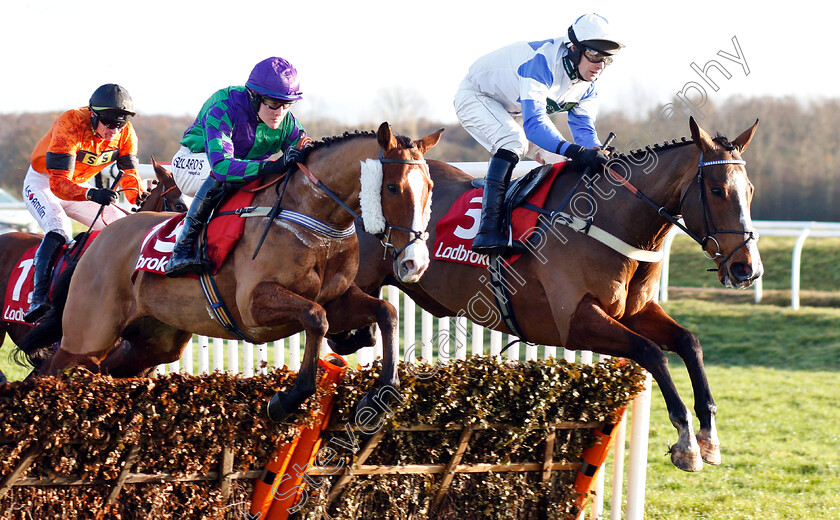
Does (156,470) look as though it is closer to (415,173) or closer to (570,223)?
(415,173)

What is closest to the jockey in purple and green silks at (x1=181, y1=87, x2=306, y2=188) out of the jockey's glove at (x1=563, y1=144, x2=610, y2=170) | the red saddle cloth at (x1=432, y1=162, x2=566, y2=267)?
the red saddle cloth at (x1=432, y1=162, x2=566, y2=267)

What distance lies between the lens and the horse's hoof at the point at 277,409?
3242mm

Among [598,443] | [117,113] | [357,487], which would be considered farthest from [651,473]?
[117,113]

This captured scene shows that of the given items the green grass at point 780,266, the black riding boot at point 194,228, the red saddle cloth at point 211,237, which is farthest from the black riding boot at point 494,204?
the green grass at point 780,266

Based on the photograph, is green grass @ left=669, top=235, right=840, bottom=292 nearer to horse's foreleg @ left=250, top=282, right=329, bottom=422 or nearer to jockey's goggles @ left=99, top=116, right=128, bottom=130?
jockey's goggles @ left=99, top=116, right=128, bottom=130

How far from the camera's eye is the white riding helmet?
4160 mm

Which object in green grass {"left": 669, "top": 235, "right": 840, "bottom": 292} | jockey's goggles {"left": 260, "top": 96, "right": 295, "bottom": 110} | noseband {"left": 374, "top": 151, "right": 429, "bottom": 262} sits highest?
jockey's goggles {"left": 260, "top": 96, "right": 295, "bottom": 110}

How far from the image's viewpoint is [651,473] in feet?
21.0

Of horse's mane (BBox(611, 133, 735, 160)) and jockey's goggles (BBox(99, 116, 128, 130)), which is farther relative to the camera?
jockey's goggles (BBox(99, 116, 128, 130))

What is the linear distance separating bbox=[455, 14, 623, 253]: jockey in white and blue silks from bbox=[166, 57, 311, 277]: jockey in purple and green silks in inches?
39.1

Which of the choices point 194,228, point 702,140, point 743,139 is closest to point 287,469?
point 194,228

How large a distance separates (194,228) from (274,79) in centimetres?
73

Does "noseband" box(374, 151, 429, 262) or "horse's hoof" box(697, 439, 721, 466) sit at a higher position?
"noseband" box(374, 151, 429, 262)

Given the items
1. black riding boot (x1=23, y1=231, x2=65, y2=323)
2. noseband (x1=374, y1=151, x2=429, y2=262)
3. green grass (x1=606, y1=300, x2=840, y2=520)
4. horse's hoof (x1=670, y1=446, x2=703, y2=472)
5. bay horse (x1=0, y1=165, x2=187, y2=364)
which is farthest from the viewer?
green grass (x1=606, y1=300, x2=840, y2=520)
